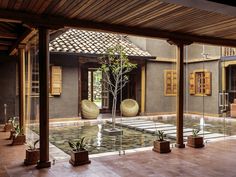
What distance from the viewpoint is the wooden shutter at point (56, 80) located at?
1016 centimetres

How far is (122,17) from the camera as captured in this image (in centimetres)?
449

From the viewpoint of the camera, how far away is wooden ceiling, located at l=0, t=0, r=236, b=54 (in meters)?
3.83

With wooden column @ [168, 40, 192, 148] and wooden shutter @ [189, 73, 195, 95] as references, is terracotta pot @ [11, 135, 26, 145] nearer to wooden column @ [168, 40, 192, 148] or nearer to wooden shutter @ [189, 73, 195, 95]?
wooden column @ [168, 40, 192, 148]

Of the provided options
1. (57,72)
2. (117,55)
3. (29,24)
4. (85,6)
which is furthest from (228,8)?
(57,72)

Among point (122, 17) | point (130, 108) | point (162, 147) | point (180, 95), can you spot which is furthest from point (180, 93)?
point (130, 108)

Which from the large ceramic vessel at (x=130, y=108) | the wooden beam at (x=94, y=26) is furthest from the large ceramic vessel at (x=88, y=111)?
the wooden beam at (x=94, y=26)

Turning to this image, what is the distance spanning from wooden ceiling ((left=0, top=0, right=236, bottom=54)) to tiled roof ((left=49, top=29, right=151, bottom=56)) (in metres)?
4.74

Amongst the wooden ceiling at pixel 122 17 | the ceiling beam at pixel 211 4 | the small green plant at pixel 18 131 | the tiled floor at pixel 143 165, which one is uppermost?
the wooden ceiling at pixel 122 17

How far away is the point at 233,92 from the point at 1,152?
35.1 feet

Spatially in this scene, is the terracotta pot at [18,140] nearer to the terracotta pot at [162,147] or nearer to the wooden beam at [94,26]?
the wooden beam at [94,26]

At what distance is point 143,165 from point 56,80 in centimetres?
660

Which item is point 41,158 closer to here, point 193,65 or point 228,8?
point 228,8

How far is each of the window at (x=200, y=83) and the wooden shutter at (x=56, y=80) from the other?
651 centimetres

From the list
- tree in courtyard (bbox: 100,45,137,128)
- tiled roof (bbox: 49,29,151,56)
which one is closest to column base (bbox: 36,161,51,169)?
tree in courtyard (bbox: 100,45,137,128)
